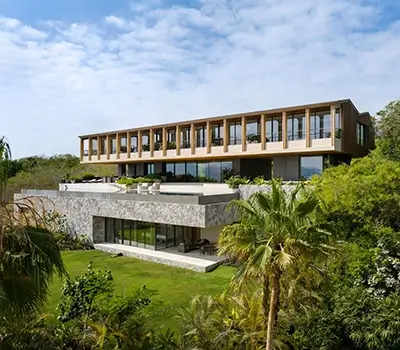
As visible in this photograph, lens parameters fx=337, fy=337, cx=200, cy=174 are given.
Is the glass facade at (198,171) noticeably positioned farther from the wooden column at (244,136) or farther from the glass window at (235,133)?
the wooden column at (244,136)

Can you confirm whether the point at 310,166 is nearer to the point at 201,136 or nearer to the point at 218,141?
the point at 218,141

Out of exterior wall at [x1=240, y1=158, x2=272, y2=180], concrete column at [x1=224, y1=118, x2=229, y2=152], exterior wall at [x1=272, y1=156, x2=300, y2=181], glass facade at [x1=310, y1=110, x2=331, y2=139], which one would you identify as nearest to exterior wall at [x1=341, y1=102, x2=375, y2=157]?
glass facade at [x1=310, y1=110, x2=331, y2=139]

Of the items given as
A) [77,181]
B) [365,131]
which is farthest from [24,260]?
[77,181]

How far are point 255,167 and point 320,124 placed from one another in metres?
7.43

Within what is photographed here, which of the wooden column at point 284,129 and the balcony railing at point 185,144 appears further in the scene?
the balcony railing at point 185,144

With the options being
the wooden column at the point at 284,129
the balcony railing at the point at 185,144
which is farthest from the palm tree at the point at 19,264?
the balcony railing at the point at 185,144

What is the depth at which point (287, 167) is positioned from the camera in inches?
984

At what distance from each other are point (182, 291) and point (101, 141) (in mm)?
25869

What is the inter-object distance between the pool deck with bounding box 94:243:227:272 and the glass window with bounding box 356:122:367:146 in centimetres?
1530

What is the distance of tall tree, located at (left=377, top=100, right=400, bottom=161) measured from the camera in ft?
61.8

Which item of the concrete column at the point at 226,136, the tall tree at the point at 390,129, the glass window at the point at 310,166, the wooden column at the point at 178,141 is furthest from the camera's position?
the wooden column at the point at 178,141

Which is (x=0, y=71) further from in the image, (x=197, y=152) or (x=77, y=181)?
(x=77, y=181)

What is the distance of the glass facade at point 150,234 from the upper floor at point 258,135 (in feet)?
24.0

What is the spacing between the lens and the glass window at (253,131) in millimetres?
25672
